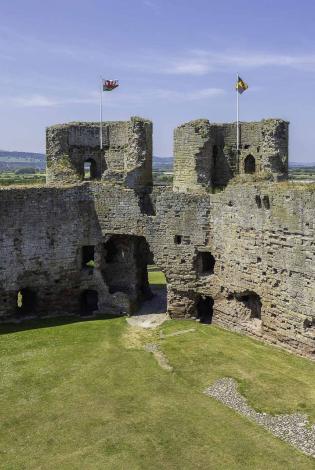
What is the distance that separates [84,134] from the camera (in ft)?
107

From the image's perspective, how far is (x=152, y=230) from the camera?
2811 cm

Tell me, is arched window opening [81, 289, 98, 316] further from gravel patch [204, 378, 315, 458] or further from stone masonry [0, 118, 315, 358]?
gravel patch [204, 378, 315, 458]

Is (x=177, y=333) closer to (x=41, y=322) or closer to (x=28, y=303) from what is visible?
(x=41, y=322)

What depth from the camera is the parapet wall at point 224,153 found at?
2879 centimetres

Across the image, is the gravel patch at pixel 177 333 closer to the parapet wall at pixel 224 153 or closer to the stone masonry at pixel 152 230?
the stone masonry at pixel 152 230

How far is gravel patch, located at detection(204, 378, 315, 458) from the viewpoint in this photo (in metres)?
15.9

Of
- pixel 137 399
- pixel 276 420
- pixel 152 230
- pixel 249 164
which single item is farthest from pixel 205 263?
pixel 276 420

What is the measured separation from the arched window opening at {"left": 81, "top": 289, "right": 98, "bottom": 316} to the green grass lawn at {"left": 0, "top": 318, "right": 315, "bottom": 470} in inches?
147

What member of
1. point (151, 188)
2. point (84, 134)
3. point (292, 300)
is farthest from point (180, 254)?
point (84, 134)

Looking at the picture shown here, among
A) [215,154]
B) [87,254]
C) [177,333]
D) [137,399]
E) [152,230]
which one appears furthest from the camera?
[87,254]

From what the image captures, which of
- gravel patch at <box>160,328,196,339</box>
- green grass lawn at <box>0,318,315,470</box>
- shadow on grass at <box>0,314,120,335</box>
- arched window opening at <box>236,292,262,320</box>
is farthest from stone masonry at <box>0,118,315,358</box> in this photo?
green grass lawn at <box>0,318,315,470</box>

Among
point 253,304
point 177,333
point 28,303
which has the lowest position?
point 177,333

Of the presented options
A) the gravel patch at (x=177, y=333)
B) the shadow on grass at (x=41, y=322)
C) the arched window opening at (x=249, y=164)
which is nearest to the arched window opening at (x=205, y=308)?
the gravel patch at (x=177, y=333)

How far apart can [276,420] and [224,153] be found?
18163mm
